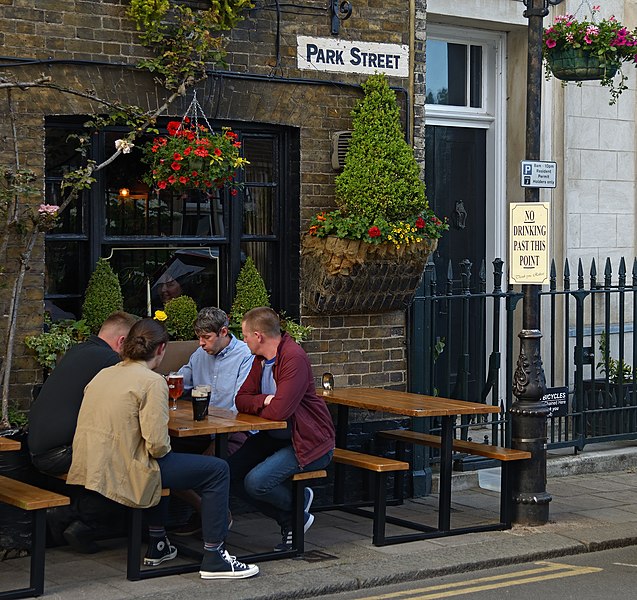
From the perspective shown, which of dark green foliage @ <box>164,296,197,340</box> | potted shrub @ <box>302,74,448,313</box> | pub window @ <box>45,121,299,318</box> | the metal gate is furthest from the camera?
the metal gate

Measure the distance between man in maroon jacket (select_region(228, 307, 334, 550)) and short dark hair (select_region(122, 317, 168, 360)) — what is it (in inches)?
33.6

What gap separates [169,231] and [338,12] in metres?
2.14

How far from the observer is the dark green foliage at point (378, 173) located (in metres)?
9.35

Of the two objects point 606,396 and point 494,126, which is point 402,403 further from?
point 494,126

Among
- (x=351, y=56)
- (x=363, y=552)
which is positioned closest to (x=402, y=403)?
(x=363, y=552)

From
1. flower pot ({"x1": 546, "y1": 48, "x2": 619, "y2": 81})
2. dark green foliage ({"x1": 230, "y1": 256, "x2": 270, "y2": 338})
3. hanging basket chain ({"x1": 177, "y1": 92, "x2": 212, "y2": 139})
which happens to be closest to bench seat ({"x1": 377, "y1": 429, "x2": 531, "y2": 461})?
dark green foliage ({"x1": 230, "y1": 256, "x2": 270, "y2": 338})

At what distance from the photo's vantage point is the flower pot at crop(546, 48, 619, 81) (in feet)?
37.1

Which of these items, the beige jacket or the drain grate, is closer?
the beige jacket

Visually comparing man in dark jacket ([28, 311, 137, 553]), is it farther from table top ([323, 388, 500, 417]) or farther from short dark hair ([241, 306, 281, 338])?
table top ([323, 388, 500, 417])

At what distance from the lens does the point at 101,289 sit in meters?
8.77

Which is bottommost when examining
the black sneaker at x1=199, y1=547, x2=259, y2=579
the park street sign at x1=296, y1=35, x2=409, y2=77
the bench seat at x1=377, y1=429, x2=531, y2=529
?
the black sneaker at x1=199, y1=547, x2=259, y2=579

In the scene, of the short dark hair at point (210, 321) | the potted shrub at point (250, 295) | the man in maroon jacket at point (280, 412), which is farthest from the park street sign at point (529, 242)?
the short dark hair at point (210, 321)

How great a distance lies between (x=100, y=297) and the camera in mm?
8758

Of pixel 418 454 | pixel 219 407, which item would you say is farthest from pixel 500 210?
pixel 219 407
